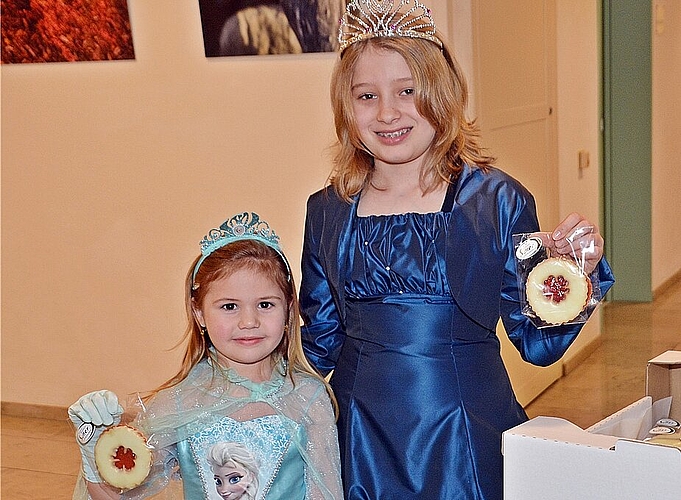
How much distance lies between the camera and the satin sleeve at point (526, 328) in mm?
1854

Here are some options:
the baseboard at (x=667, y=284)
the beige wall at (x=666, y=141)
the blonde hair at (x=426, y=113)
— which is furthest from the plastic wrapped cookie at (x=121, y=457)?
the baseboard at (x=667, y=284)

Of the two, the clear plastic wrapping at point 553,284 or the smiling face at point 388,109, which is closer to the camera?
the clear plastic wrapping at point 553,284

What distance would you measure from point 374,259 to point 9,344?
315cm

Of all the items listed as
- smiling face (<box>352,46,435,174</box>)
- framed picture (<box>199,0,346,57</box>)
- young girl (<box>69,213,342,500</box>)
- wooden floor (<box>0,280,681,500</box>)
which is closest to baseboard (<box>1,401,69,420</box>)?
wooden floor (<box>0,280,681,500</box>)

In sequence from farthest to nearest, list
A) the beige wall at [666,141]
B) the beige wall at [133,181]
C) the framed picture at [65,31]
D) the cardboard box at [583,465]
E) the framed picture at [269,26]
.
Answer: the beige wall at [666,141], the framed picture at [65,31], the beige wall at [133,181], the framed picture at [269,26], the cardboard box at [583,465]

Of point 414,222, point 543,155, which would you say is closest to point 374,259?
point 414,222

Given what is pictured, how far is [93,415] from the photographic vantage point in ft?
5.48

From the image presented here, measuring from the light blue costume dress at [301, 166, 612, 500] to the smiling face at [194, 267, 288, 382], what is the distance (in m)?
0.14

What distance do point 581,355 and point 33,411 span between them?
256 centimetres

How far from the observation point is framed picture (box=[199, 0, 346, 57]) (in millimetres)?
3637

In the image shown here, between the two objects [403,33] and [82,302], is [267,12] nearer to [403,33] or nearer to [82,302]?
[82,302]

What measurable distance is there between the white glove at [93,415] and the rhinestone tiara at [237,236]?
38cm

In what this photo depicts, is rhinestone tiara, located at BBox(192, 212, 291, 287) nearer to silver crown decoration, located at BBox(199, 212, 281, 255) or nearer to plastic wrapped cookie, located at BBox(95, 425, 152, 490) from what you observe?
silver crown decoration, located at BBox(199, 212, 281, 255)

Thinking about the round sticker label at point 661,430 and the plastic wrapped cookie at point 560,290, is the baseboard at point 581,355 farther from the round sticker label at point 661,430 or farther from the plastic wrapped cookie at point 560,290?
the round sticker label at point 661,430
